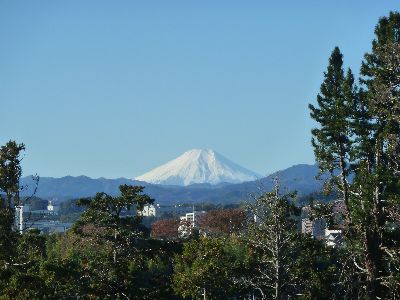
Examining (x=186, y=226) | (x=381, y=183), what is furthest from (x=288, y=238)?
(x=186, y=226)

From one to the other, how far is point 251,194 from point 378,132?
22.8 feet

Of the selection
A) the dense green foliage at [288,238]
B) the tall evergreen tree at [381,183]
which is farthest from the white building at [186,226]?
the tall evergreen tree at [381,183]

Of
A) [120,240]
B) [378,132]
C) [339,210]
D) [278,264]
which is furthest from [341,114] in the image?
[120,240]

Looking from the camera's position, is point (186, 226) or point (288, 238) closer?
point (288, 238)

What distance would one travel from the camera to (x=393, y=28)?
35406mm

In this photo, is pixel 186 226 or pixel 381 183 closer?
pixel 381 183

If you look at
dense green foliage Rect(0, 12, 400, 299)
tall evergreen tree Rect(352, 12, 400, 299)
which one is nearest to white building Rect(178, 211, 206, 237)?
dense green foliage Rect(0, 12, 400, 299)

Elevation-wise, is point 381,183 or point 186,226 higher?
point 381,183

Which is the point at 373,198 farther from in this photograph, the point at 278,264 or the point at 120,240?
the point at 120,240

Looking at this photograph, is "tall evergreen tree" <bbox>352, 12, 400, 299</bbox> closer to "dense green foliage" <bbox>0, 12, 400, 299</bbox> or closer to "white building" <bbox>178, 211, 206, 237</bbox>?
"dense green foliage" <bbox>0, 12, 400, 299</bbox>

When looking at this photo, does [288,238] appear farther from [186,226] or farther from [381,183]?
[186,226]

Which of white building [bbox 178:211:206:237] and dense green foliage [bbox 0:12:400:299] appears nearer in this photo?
dense green foliage [bbox 0:12:400:299]

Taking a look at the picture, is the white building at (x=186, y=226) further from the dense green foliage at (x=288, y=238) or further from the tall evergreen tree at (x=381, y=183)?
the tall evergreen tree at (x=381, y=183)

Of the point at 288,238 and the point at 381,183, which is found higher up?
the point at 381,183
